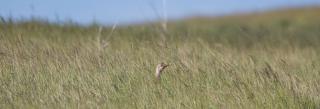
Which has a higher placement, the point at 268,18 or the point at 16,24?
the point at 16,24

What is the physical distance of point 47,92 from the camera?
17.9ft

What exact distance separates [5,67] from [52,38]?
6.97 feet

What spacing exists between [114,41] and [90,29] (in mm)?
847

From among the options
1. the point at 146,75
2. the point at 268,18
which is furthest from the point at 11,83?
the point at 268,18

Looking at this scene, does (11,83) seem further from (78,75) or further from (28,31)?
(28,31)

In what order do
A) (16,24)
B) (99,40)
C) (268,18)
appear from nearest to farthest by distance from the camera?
(99,40) → (16,24) → (268,18)

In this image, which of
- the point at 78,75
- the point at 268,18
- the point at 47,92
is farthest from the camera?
the point at 268,18

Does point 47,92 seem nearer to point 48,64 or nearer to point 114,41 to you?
point 48,64

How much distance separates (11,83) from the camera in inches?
221

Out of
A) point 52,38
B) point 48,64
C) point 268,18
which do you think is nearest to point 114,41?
point 52,38

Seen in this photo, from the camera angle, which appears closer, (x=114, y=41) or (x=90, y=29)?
(x=114, y=41)

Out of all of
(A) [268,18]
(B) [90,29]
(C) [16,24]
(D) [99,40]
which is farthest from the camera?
(A) [268,18]

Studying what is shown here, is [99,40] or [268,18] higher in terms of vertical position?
[99,40]

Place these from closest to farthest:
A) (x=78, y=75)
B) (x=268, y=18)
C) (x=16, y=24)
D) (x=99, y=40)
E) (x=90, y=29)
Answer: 1. (x=78, y=75)
2. (x=99, y=40)
3. (x=16, y=24)
4. (x=90, y=29)
5. (x=268, y=18)
